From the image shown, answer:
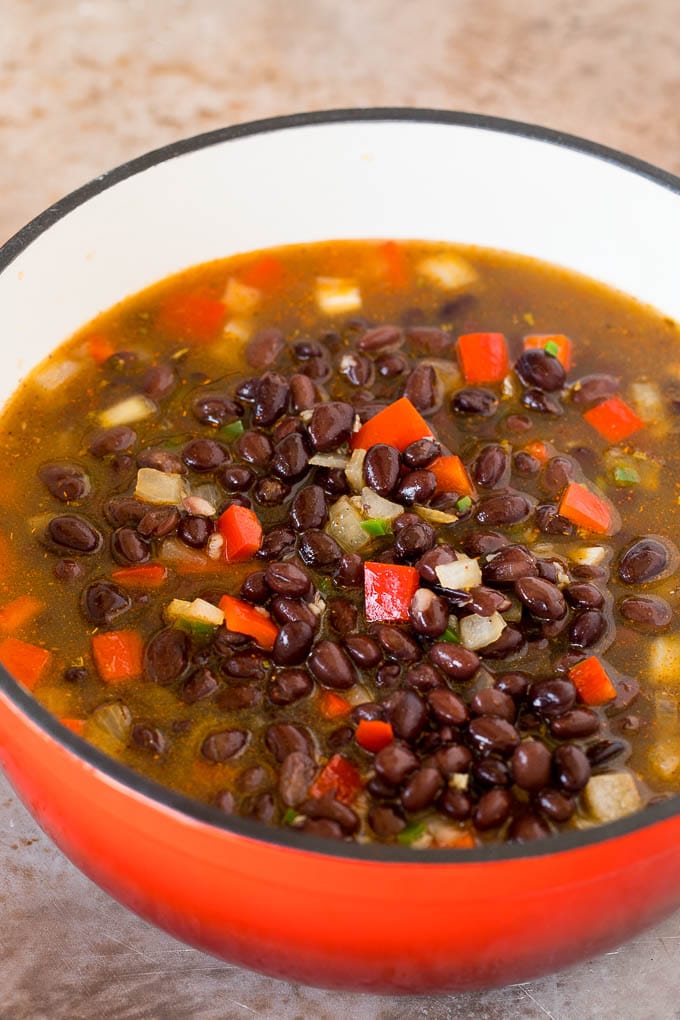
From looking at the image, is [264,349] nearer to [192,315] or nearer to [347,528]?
[192,315]

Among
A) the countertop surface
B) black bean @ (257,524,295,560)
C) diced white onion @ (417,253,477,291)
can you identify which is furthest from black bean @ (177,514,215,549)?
the countertop surface

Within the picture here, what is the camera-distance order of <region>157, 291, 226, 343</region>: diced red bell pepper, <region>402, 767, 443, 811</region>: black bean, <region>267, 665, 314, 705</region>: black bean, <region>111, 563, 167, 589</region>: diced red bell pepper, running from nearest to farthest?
<region>402, 767, 443, 811</region>: black bean
<region>267, 665, 314, 705</region>: black bean
<region>111, 563, 167, 589</region>: diced red bell pepper
<region>157, 291, 226, 343</region>: diced red bell pepper

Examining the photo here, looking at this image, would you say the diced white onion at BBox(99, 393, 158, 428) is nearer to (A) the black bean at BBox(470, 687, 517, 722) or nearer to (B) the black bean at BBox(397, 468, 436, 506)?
(B) the black bean at BBox(397, 468, 436, 506)

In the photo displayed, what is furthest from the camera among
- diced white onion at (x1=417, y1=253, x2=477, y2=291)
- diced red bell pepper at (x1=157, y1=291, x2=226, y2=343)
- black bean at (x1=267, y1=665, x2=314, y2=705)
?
diced white onion at (x1=417, y1=253, x2=477, y2=291)

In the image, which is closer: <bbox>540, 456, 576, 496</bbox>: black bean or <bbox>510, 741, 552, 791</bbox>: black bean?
<bbox>510, 741, 552, 791</bbox>: black bean

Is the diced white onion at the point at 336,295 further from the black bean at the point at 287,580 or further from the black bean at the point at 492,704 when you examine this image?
the black bean at the point at 492,704

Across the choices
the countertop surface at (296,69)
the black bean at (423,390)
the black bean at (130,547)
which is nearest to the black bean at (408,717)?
the black bean at (130,547)
